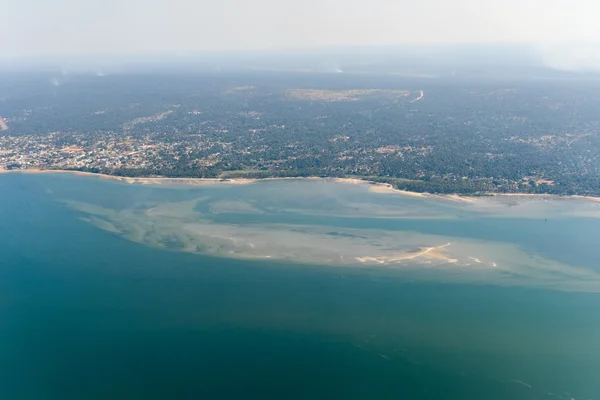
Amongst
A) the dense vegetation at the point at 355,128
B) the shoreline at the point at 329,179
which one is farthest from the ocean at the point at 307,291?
the dense vegetation at the point at 355,128

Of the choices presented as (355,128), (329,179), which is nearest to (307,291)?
(329,179)

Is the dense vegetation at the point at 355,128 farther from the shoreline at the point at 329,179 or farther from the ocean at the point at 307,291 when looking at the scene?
the ocean at the point at 307,291

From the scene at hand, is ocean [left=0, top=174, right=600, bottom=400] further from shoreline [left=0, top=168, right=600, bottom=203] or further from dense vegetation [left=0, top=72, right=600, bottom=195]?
dense vegetation [left=0, top=72, right=600, bottom=195]

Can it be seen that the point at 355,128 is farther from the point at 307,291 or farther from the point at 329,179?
the point at 307,291

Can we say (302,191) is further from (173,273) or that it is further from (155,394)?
(155,394)

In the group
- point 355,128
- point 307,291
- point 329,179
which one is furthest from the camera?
point 355,128
